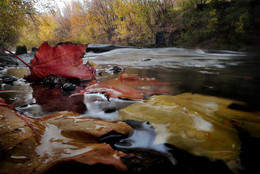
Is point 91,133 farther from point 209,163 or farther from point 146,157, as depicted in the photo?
point 209,163

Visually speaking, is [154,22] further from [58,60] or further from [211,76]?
[58,60]

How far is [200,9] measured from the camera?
440 inches

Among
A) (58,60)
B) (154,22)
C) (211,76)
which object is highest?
(154,22)

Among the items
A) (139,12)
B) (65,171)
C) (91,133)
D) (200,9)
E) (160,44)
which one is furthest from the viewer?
(139,12)

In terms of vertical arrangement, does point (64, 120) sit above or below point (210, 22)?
below

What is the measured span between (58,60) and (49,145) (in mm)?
800

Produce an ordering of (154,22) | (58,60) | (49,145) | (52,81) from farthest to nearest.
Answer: (154,22) → (52,81) → (58,60) → (49,145)

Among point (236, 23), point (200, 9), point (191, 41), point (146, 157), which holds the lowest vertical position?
point (146, 157)

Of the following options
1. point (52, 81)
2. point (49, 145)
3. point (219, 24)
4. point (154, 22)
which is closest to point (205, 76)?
point (52, 81)

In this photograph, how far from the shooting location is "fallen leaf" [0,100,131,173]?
0.98 ft

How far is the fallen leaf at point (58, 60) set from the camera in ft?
3.19

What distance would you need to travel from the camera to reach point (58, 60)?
3.37 ft

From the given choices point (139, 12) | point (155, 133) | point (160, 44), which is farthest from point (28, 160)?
point (139, 12)

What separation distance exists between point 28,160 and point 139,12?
1342 centimetres
